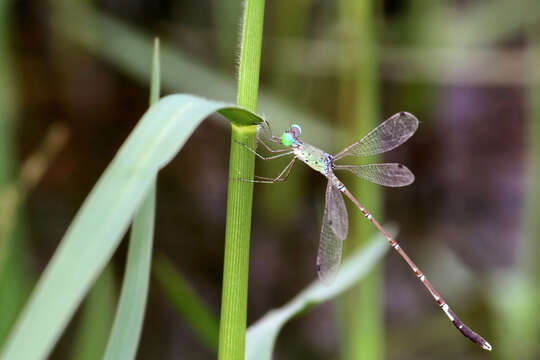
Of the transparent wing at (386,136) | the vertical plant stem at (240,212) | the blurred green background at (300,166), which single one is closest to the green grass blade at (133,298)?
the vertical plant stem at (240,212)

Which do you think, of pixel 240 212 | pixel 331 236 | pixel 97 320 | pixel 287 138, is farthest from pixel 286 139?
pixel 97 320

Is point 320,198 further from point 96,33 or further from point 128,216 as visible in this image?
point 128,216

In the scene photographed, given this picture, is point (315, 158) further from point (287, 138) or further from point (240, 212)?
point (240, 212)

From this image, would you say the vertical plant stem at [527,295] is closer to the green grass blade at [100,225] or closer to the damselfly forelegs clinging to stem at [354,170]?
the damselfly forelegs clinging to stem at [354,170]

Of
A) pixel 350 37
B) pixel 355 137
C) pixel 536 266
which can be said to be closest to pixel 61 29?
pixel 350 37

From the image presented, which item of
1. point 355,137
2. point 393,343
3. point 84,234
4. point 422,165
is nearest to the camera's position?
point 84,234
